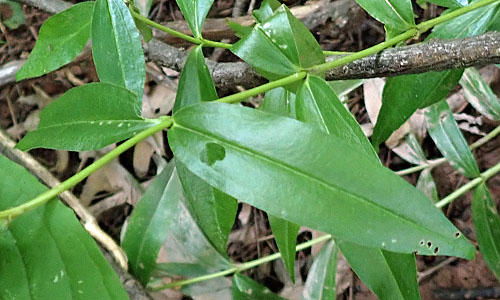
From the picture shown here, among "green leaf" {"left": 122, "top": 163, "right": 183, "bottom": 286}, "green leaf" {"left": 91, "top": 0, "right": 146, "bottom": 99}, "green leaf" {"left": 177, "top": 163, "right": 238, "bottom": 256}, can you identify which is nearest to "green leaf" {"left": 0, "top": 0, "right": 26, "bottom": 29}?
"green leaf" {"left": 122, "top": 163, "right": 183, "bottom": 286}

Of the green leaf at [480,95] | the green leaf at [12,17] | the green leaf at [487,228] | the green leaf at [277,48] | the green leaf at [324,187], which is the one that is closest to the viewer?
the green leaf at [324,187]

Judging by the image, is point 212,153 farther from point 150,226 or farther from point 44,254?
point 150,226

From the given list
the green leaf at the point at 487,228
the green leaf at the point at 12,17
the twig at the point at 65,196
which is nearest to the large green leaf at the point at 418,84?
the green leaf at the point at 487,228

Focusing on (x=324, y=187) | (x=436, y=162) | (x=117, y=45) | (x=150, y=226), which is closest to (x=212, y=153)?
(x=324, y=187)

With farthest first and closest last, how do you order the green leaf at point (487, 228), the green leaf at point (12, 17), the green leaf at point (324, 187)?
1. the green leaf at point (12, 17)
2. the green leaf at point (487, 228)
3. the green leaf at point (324, 187)

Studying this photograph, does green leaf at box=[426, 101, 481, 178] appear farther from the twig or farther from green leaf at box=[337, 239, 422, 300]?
the twig

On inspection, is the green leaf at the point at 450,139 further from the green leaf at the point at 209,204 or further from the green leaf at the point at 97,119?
the green leaf at the point at 97,119
